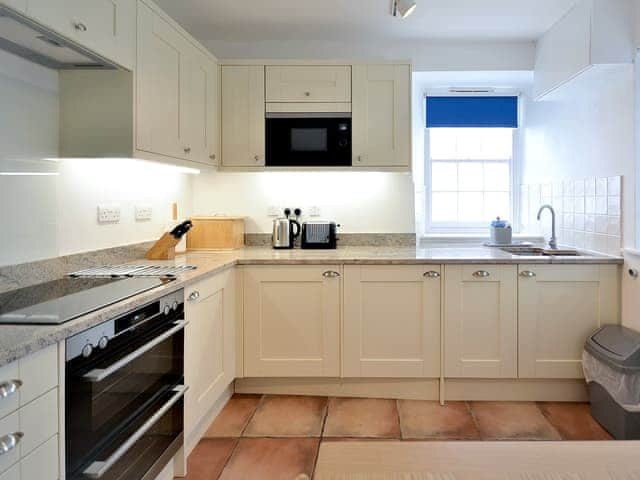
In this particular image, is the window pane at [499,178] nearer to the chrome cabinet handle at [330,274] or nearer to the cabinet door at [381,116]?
the cabinet door at [381,116]

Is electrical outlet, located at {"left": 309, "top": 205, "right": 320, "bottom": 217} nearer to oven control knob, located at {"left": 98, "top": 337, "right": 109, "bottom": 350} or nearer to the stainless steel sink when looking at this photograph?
the stainless steel sink

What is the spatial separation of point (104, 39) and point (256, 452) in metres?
1.93

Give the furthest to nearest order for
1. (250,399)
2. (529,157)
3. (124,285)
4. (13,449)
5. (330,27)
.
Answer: (529,157) < (330,27) < (250,399) < (124,285) < (13,449)

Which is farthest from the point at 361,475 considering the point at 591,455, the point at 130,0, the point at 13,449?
the point at 130,0

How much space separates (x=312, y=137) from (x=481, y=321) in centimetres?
157

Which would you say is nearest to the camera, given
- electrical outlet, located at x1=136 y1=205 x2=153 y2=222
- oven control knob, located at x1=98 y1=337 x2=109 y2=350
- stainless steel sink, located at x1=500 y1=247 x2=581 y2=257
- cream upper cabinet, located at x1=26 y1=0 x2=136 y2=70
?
oven control knob, located at x1=98 y1=337 x2=109 y2=350

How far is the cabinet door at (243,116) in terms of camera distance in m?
3.51

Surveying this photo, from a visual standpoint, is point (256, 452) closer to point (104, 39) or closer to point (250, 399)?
point (250, 399)

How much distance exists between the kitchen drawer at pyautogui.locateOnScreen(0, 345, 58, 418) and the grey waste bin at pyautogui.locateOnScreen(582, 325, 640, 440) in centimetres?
249

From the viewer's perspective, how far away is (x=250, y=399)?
3.21 metres

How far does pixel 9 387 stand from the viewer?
45.4 inches

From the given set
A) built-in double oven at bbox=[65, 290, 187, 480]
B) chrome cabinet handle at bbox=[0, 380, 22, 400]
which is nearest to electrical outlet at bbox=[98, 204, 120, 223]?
built-in double oven at bbox=[65, 290, 187, 480]

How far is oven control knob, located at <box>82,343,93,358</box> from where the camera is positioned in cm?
148

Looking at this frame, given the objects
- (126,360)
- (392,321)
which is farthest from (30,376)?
(392,321)
